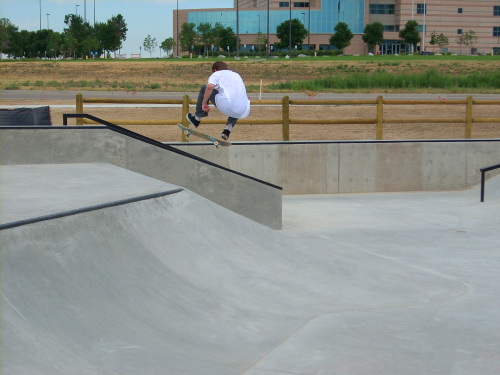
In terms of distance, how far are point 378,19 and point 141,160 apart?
13620cm

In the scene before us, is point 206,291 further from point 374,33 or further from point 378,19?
point 378,19

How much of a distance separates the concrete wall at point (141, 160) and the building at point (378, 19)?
119 meters

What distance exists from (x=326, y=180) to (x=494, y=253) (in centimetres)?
634

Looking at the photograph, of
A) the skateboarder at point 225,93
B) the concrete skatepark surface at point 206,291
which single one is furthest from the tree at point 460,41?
the concrete skatepark surface at point 206,291

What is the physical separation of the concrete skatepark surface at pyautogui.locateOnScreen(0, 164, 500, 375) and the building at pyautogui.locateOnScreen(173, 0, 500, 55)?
4775 inches

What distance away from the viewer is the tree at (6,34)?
104019 millimetres

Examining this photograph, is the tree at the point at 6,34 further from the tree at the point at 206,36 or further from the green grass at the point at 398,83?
the green grass at the point at 398,83

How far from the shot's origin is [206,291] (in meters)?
7.11

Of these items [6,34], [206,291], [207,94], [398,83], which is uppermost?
[6,34]

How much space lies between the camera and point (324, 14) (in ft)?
462

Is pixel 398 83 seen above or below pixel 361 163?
above

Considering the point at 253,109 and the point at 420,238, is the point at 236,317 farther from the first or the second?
the point at 253,109

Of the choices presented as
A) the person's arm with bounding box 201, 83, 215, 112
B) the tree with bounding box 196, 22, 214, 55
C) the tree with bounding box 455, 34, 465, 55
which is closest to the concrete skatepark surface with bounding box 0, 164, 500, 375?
the person's arm with bounding box 201, 83, 215, 112

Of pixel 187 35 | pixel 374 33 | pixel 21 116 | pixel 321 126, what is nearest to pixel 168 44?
pixel 187 35
